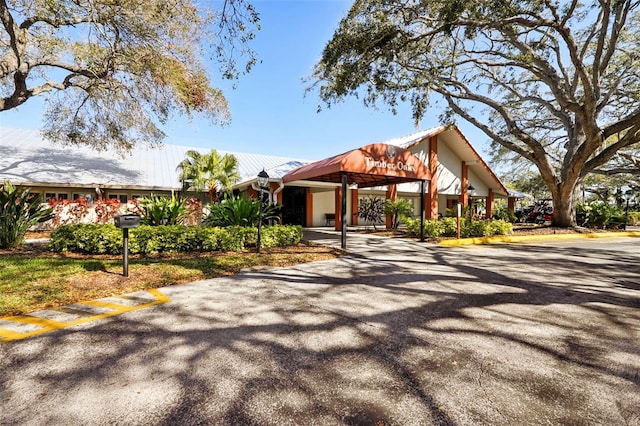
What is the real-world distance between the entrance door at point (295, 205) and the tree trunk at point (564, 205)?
14.3 m

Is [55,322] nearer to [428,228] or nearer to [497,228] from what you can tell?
[428,228]

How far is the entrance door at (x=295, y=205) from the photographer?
20.2 meters

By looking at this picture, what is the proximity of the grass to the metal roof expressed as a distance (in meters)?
6.99

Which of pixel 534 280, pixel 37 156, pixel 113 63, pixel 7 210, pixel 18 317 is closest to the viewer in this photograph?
pixel 18 317

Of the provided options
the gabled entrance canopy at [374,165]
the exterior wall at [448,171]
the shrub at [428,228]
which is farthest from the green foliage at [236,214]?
the exterior wall at [448,171]

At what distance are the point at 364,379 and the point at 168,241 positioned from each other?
7401 millimetres

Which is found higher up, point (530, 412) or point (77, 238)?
point (77, 238)

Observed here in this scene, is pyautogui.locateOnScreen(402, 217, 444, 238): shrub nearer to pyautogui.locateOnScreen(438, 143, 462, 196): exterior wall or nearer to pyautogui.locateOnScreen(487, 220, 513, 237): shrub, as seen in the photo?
pyautogui.locateOnScreen(487, 220, 513, 237): shrub

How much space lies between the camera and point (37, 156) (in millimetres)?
16719

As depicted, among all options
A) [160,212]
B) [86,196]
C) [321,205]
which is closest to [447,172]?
[321,205]

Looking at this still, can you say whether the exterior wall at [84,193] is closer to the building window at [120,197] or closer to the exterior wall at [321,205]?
the building window at [120,197]

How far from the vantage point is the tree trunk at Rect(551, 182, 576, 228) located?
50.1 ft

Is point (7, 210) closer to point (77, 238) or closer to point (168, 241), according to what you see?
point (77, 238)

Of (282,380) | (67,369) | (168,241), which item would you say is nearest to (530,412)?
(282,380)
